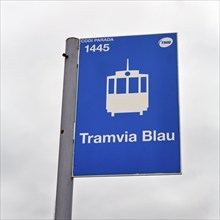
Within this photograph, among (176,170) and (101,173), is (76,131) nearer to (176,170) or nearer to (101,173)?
(101,173)

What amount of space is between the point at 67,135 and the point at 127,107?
707 millimetres

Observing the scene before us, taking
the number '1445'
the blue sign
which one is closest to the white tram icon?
the blue sign

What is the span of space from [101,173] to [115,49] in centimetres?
148

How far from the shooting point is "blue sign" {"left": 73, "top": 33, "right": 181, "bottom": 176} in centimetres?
633

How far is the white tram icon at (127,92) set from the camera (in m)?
6.60

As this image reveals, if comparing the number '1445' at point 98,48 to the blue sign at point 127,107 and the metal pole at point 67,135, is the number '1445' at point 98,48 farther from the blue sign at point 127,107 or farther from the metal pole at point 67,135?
the metal pole at point 67,135

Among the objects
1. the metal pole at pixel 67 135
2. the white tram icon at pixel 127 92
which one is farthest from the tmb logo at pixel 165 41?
the metal pole at pixel 67 135

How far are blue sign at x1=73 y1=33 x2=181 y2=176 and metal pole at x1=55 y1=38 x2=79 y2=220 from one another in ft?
0.24

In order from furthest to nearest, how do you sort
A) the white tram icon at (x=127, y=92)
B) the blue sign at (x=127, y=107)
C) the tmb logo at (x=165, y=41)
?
the tmb logo at (x=165, y=41), the white tram icon at (x=127, y=92), the blue sign at (x=127, y=107)

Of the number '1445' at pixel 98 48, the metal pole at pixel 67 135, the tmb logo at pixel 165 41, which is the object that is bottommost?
the metal pole at pixel 67 135

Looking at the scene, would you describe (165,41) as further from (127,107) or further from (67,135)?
(67,135)

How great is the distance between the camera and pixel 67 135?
6.50 meters

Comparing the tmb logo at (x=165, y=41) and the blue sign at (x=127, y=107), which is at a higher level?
the tmb logo at (x=165, y=41)

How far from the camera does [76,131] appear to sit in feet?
21.6
